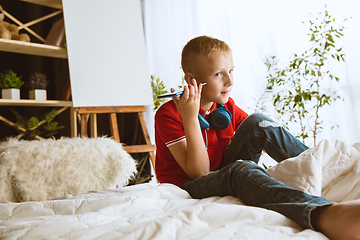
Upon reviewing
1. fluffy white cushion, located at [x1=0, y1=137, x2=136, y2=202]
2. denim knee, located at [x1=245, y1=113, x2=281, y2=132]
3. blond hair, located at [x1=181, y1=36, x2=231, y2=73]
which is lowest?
fluffy white cushion, located at [x1=0, y1=137, x2=136, y2=202]

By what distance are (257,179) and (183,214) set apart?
0.27 meters

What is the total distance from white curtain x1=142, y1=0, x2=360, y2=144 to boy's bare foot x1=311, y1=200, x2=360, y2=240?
1.56 meters

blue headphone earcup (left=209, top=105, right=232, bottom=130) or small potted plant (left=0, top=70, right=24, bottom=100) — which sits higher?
small potted plant (left=0, top=70, right=24, bottom=100)

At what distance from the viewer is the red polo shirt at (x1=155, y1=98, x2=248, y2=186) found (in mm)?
1301

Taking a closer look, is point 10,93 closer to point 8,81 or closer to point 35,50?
point 8,81

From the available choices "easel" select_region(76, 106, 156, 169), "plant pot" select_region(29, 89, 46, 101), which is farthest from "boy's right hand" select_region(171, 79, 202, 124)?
"plant pot" select_region(29, 89, 46, 101)

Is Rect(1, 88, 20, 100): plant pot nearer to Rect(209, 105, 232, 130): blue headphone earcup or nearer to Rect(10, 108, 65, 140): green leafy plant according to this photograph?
Rect(10, 108, 65, 140): green leafy plant

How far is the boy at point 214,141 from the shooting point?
0.91 m

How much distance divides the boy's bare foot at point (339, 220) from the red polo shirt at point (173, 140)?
0.68m

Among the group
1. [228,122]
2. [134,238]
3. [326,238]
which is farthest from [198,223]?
[228,122]

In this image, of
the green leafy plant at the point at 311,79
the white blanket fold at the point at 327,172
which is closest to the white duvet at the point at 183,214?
the white blanket fold at the point at 327,172

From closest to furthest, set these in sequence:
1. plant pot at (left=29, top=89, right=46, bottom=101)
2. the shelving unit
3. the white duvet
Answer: the white duvet < the shelving unit < plant pot at (left=29, top=89, right=46, bottom=101)

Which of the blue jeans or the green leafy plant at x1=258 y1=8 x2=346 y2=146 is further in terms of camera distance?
the green leafy plant at x1=258 y1=8 x2=346 y2=146

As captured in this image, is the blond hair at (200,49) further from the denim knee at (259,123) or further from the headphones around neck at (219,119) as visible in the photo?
the denim knee at (259,123)
